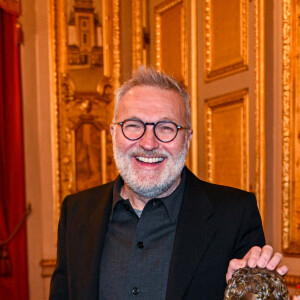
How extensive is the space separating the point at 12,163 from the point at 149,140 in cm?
284

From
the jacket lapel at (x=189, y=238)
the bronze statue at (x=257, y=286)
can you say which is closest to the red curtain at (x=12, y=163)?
the jacket lapel at (x=189, y=238)

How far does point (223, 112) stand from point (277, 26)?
0.78 meters

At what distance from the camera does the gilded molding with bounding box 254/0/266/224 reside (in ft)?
11.2

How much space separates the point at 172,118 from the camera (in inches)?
Result: 76.0

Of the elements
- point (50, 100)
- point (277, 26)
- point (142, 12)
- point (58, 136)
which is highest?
point (142, 12)

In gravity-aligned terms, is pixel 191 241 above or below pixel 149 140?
below

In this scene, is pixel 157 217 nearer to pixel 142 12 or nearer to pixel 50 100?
pixel 50 100

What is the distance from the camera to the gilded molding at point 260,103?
342 centimetres

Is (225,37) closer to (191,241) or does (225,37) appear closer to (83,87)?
(83,87)

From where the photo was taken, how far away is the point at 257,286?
1.25 meters

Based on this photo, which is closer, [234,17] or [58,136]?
[234,17]

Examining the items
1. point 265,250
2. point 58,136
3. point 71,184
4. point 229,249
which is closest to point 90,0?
point 58,136

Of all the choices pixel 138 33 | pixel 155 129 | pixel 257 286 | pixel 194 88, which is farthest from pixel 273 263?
pixel 138 33

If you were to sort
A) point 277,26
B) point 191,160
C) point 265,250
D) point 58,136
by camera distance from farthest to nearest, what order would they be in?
point 58,136
point 191,160
point 277,26
point 265,250
